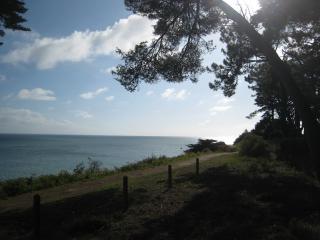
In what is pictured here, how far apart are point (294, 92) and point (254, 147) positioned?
15.8m

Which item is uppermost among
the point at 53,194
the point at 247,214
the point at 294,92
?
the point at 294,92

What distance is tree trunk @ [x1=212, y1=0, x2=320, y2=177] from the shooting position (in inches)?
559

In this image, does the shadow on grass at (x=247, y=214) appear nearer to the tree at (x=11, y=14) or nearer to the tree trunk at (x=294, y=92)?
the tree trunk at (x=294, y=92)

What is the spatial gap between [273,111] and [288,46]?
890 inches

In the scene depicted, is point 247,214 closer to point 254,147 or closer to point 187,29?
point 187,29

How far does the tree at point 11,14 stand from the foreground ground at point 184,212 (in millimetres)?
6926

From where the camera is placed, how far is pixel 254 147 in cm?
3042

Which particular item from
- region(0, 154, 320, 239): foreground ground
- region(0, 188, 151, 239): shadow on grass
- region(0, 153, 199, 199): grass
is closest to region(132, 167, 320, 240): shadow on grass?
region(0, 154, 320, 239): foreground ground

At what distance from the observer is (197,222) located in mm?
10125

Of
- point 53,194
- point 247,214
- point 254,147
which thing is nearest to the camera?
point 247,214

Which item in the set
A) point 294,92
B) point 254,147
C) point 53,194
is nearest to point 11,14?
point 53,194

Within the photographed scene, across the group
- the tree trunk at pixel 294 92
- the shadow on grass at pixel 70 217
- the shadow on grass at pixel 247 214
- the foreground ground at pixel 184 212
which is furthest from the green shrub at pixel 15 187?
the tree trunk at pixel 294 92

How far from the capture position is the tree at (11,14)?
584 inches

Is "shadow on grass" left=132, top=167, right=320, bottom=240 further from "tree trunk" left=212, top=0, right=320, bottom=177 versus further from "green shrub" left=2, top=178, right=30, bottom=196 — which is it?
"green shrub" left=2, top=178, right=30, bottom=196
